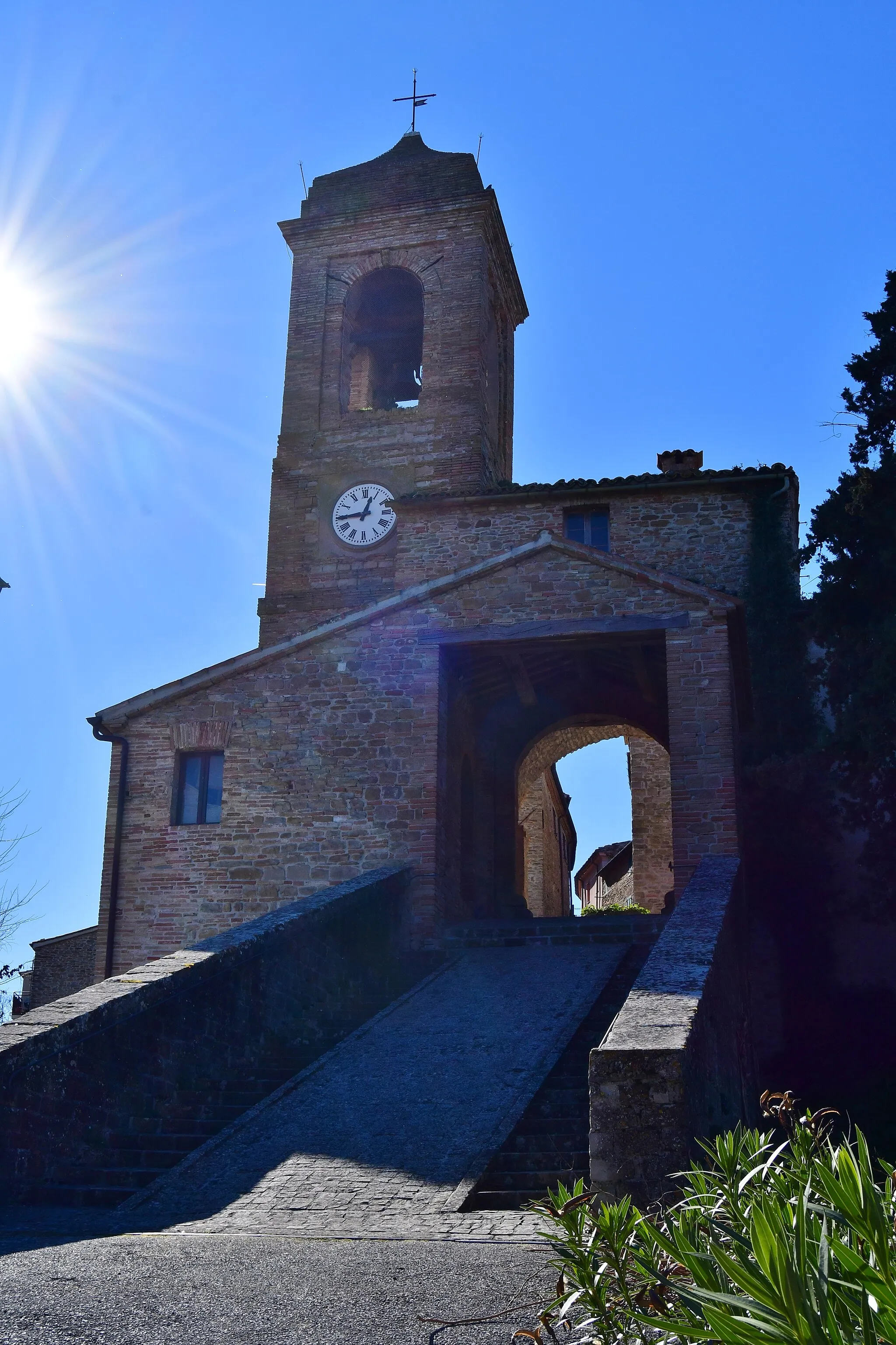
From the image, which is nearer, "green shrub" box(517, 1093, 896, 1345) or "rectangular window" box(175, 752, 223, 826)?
"green shrub" box(517, 1093, 896, 1345)

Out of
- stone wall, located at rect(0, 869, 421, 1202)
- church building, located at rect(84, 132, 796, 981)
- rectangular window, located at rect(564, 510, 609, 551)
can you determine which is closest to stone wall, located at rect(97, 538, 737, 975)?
church building, located at rect(84, 132, 796, 981)

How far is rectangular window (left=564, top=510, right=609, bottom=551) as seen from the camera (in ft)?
68.9

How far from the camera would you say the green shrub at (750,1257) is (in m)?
2.06

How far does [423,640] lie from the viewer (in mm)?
15266

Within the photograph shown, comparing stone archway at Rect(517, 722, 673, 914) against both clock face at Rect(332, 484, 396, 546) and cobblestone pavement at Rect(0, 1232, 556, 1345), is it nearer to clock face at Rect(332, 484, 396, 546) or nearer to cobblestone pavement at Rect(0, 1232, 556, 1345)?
clock face at Rect(332, 484, 396, 546)

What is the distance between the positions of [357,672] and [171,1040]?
22.2 ft

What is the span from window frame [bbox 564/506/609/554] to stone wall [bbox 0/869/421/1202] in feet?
30.8

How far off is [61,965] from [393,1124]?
1200 cm

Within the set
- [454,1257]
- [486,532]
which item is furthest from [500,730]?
[454,1257]

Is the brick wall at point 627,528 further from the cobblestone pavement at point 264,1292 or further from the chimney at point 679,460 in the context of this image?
the cobblestone pavement at point 264,1292

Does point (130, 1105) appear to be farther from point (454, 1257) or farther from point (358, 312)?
point (358, 312)

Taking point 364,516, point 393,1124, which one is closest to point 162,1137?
point 393,1124

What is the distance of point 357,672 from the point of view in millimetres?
15367

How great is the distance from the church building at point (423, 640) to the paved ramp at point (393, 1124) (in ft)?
10.2
